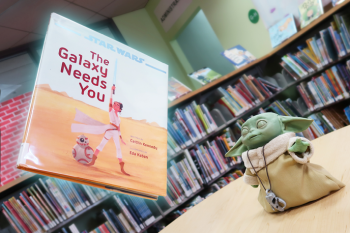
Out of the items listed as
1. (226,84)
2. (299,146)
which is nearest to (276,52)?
(226,84)

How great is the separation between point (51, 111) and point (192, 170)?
1549 millimetres

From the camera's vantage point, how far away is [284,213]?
2.68 feet

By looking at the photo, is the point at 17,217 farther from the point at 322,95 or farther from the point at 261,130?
the point at 322,95

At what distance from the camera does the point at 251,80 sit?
2.51 meters

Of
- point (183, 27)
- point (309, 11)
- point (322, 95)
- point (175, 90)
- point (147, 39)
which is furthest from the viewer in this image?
point (147, 39)

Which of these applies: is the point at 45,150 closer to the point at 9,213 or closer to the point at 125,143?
the point at 125,143

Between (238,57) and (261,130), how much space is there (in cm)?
209

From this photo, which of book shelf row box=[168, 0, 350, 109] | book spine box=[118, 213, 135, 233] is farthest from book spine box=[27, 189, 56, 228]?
book shelf row box=[168, 0, 350, 109]

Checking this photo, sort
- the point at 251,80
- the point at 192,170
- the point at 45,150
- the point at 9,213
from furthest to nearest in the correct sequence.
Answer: the point at 251,80 → the point at 192,170 → the point at 9,213 → the point at 45,150

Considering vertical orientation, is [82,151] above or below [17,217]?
above

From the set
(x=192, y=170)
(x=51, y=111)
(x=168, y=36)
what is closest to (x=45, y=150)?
(x=51, y=111)

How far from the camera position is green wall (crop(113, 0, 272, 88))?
3.20 meters

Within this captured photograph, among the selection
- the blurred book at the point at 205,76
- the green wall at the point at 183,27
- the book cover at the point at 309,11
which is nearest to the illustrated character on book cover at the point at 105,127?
the blurred book at the point at 205,76

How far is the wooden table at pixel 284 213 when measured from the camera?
0.63m
